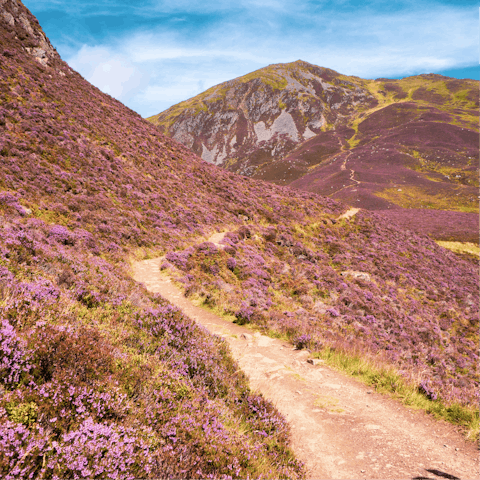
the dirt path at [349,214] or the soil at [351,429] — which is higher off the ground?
the dirt path at [349,214]

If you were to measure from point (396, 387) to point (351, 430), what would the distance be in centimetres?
222

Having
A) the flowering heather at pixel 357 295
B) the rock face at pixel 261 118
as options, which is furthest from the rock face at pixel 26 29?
the rock face at pixel 261 118

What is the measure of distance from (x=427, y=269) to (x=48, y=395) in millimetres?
37369

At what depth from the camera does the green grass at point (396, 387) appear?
5.68 metres

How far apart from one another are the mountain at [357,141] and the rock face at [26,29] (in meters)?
66.1

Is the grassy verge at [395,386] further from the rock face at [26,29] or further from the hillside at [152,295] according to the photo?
the rock face at [26,29]

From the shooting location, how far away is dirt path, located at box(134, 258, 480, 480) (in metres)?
4.66

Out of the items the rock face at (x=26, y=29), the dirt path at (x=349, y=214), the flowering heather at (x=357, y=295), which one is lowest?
the flowering heather at (x=357, y=295)

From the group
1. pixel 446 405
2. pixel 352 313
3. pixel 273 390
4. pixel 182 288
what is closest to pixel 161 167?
pixel 182 288

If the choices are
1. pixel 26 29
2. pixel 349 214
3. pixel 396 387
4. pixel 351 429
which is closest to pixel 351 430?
pixel 351 429

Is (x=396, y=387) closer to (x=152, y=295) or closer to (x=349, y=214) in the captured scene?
(x=152, y=295)

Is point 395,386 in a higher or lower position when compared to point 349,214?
lower

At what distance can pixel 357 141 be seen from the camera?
135 meters

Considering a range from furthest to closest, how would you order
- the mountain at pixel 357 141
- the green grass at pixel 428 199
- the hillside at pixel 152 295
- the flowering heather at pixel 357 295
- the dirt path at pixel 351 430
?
the mountain at pixel 357 141 < the green grass at pixel 428 199 < the flowering heather at pixel 357 295 < the dirt path at pixel 351 430 < the hillside at pixel 152 295
